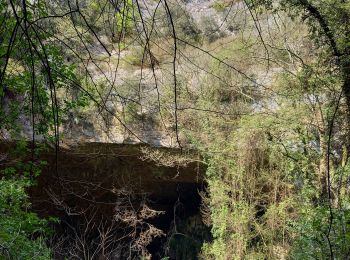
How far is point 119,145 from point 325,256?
4.86 meters

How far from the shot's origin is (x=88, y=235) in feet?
28.2

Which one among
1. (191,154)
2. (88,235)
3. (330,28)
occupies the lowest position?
(88,235)

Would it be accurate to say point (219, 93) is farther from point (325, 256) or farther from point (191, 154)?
point (325, 256)

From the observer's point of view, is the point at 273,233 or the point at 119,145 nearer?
the point at 273,233

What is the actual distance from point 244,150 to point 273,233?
1.32 m

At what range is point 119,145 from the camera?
293 inches

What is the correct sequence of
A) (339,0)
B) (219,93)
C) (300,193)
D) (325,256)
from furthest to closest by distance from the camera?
(219,93) → (300,193) → (339,0) → (325,256)

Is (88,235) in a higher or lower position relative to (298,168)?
Result: lower

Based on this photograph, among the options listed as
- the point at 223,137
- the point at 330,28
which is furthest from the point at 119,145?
the point at 330,28

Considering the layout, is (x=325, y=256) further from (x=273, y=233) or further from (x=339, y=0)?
(x=273, y=233)

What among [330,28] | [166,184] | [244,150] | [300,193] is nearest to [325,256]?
[330,28]

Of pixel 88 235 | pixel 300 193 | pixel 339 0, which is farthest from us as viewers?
pixel 88 235

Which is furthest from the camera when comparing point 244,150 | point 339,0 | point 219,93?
point 219,93

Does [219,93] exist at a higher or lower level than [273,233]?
higher
